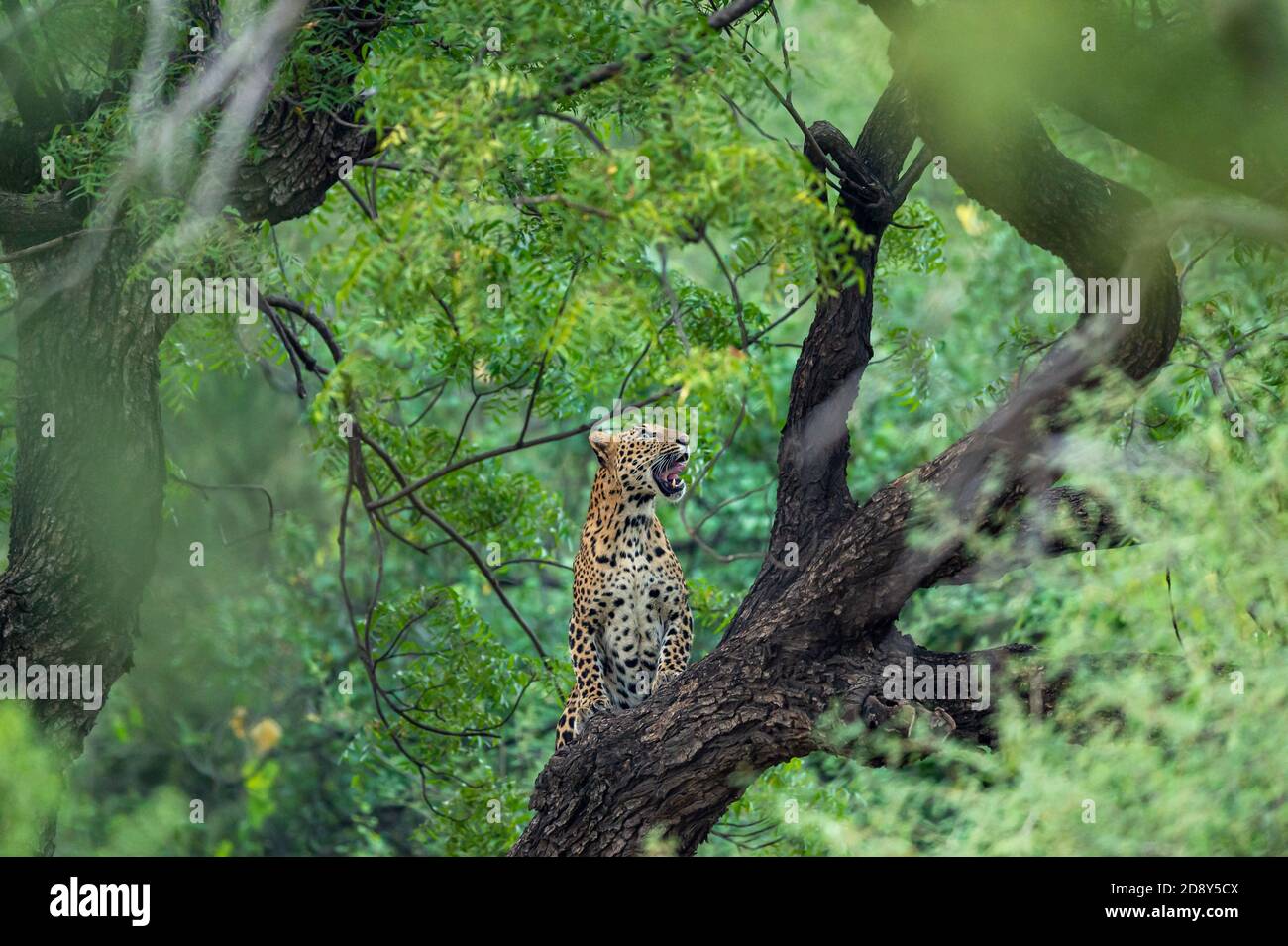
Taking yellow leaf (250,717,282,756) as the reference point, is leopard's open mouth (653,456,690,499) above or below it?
below

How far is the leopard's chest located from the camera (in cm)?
582

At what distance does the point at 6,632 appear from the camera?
5645 mm

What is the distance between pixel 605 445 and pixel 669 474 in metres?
0.36

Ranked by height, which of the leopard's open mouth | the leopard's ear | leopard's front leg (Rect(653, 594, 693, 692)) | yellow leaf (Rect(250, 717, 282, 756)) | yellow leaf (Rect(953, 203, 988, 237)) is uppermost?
yellow leaf (Rect(953, 203, 988, 237))

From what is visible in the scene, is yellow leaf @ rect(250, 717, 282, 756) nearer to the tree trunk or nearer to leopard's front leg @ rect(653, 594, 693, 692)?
the tree trunk

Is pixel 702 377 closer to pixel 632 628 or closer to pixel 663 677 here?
pixel 663 677

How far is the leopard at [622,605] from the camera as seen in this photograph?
5746 mm

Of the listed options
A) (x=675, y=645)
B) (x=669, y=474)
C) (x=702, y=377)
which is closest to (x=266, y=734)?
(x=675, y=645)

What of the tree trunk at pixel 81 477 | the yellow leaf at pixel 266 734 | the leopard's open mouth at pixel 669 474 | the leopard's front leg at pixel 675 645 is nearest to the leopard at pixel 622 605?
the leopard's front leg at pixel 675 645

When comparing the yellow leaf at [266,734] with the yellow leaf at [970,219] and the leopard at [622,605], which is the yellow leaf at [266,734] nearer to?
the leopard at [622,605]

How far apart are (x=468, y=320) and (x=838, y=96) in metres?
8.65

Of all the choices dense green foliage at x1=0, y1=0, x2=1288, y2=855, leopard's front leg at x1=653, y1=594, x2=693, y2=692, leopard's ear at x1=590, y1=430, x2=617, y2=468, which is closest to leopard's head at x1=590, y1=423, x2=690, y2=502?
leopard's ear at x1=590, y1=430, x2=617, y2=468

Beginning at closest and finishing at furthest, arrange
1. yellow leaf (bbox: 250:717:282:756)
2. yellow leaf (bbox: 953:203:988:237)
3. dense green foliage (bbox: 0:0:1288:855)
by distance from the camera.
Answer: dense green foliage (bbox: 0:0:1288:855) → yellow leaf (bbox: 953:203:988:237) → yellow leaf (bbox: 250:717:282:756)
